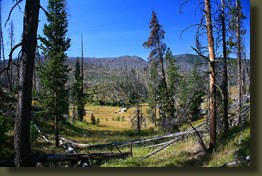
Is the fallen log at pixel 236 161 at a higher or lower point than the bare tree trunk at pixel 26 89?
lower

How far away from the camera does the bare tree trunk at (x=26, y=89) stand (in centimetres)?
378

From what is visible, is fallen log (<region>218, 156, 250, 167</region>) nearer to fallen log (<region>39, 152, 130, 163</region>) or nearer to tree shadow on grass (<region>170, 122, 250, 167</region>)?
tree shadow on grass (<region>170, 122, 250, 167</region>)

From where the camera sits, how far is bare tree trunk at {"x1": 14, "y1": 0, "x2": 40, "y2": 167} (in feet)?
12.4

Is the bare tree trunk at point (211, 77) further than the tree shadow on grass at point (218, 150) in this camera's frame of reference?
Yes

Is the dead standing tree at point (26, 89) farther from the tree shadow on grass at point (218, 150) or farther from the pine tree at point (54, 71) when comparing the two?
the tree shadow on grass at point (218, 150)

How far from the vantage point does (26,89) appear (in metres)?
3.83

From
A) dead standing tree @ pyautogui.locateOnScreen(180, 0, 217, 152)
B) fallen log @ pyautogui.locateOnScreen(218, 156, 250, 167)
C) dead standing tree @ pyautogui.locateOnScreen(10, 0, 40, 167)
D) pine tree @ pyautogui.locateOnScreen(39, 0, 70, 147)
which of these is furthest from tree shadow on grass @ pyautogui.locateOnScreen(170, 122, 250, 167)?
pine tree @ pyautogui.locateOnScreen(39, 0, 70, 147)

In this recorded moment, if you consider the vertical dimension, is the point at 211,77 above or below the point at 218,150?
above

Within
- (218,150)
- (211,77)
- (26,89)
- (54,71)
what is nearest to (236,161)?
(218,150)

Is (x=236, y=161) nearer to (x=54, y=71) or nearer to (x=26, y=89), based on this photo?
(x=26, y=89)

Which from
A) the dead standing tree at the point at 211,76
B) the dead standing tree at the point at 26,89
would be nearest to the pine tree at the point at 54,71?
the dead standing tree at the point at 26,89

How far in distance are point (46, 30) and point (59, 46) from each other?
93cm

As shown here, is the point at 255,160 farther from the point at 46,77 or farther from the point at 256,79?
the point at 46,77

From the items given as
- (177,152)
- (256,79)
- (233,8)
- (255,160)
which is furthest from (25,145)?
(233,8)
